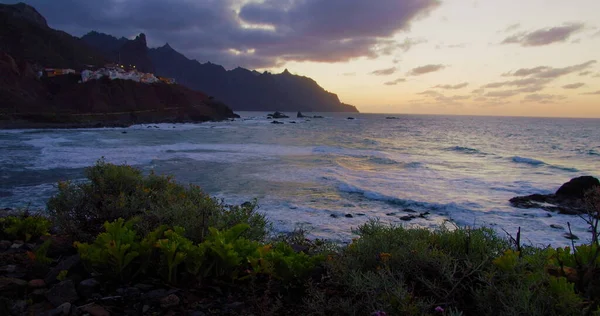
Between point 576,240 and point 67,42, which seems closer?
point 576,240

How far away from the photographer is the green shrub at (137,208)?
13.7 ft

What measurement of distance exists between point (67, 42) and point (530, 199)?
6048 inches

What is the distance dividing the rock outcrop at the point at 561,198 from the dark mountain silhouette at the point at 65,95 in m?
63.5

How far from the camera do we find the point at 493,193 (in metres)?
15.4

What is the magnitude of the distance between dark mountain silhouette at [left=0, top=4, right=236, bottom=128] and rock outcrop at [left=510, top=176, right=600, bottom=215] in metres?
63.5

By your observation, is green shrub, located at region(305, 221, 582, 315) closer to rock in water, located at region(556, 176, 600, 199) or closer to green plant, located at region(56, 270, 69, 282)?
green plant, located at region(56, 270, 69, 282)

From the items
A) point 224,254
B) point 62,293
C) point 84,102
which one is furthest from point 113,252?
point 84,102

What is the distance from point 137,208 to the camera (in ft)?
16.6

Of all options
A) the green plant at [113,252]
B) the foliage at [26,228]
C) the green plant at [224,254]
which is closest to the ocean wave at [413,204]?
the green plant at [224,254]

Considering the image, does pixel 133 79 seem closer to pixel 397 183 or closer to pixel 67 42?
pixel 67 42

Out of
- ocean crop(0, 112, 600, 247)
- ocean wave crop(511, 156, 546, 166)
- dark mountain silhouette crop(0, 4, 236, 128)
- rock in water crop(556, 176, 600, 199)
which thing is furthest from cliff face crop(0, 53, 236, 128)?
rock in water crop(556, 176, 600, 199)

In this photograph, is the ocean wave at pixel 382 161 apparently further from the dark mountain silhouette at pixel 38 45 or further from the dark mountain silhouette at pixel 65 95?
the dark mountain silhouette at pixel 38 45

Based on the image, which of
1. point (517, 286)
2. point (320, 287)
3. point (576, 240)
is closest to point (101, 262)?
point (320, 287)

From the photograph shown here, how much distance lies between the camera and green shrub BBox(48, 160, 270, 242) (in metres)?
4.17
